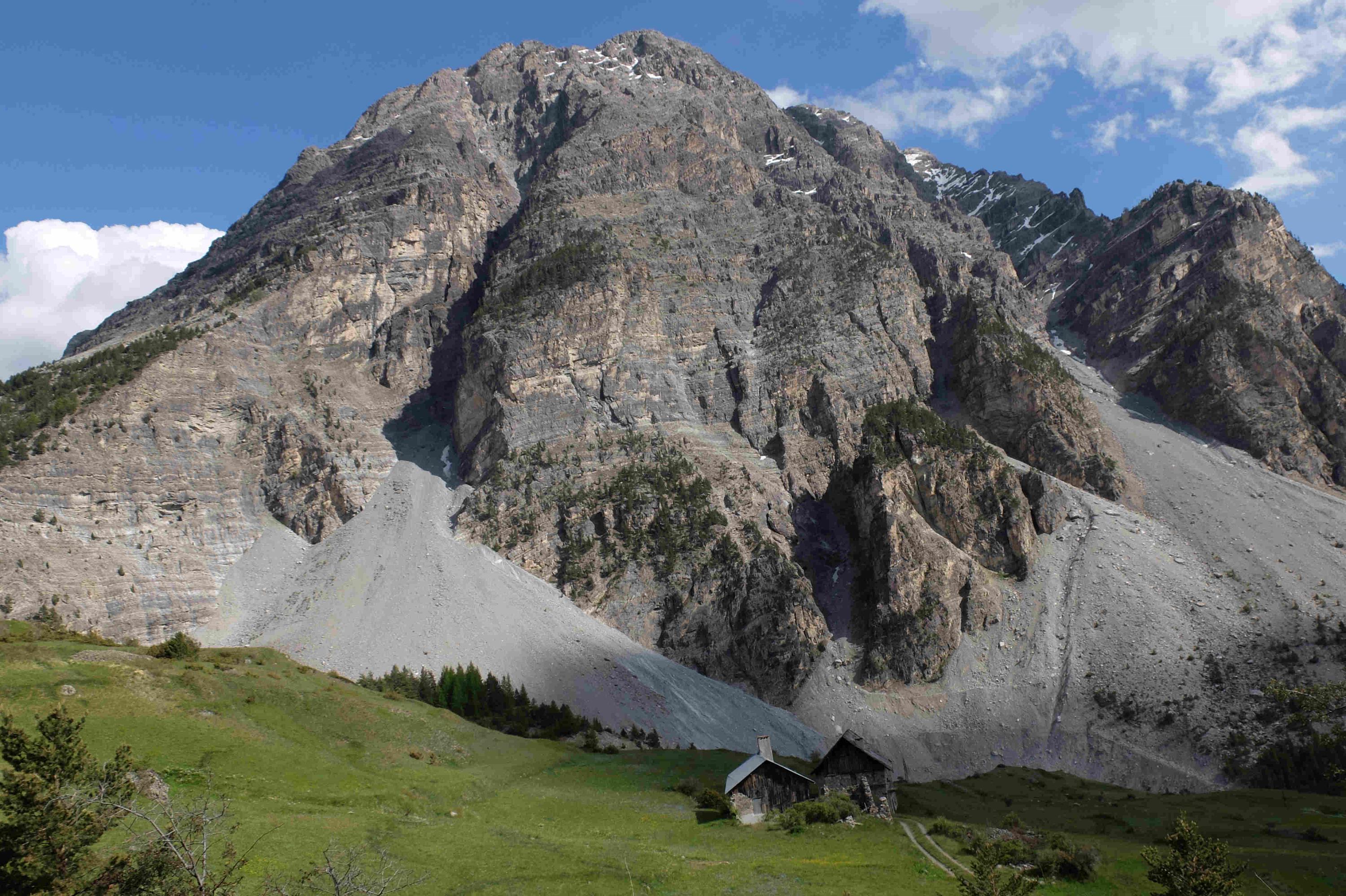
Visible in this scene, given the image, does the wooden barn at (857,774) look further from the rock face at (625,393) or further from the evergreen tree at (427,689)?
the rock face at (625,393)

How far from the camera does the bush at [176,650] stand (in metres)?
52.5

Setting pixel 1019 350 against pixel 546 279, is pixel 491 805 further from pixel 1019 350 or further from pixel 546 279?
pixel 1019 350

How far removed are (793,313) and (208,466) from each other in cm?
10216

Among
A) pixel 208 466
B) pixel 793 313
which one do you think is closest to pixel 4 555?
pixel 208 466

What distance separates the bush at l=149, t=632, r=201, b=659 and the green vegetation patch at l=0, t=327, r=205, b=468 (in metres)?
74.6

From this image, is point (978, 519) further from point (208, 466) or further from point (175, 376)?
point (175, 376)

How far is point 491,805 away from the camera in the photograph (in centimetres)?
4322

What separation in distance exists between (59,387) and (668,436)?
94602mm

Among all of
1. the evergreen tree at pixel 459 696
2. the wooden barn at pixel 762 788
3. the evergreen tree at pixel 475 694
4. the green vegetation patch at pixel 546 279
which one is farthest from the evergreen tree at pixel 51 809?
the green vegetation patch at pixel 546 279

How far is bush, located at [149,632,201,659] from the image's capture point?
52.5 meters

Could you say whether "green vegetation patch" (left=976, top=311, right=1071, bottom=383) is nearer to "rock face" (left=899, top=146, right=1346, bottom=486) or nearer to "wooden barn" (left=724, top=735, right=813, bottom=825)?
"rock face" (left=899, top=146, right=1346, bottom=486)

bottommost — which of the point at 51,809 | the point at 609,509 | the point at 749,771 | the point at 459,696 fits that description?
the point at 459,696

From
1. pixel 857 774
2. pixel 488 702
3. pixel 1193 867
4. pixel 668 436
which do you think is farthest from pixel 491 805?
pixel 668 436

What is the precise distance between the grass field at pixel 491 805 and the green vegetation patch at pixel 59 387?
3045 inches
